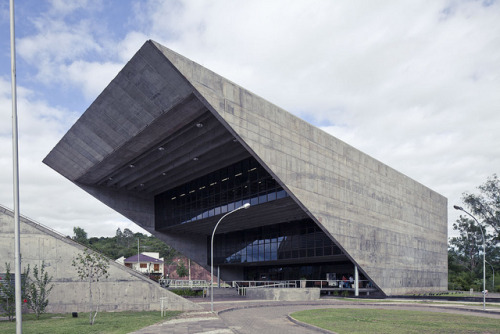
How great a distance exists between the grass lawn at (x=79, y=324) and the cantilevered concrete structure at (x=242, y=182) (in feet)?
42.9

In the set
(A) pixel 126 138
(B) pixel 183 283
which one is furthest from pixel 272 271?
(A) pixel 126 138

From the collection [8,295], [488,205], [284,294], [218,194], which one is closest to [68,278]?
[8,295]

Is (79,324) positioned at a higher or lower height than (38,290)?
lower

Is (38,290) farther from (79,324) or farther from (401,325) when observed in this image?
(401,325)

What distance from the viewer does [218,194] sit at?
43.2m

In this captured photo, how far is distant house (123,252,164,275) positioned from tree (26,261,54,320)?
7450cm

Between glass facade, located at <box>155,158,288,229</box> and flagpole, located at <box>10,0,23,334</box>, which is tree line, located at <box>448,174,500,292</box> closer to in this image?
glass facade, located at <box>155,158,288,229</box>

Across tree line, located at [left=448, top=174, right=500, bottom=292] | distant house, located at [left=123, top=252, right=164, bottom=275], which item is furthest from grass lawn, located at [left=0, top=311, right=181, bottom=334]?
distant house, located at [left=123, top=252, right=164, bottom=275]

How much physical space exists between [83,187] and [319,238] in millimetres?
25722

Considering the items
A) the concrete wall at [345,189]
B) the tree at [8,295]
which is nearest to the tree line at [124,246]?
the concrete wall at [345,189]

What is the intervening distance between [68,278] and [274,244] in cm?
2773

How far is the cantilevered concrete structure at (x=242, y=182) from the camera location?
2842cm

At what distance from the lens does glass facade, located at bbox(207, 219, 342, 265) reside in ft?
143

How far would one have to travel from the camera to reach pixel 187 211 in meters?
48.1
